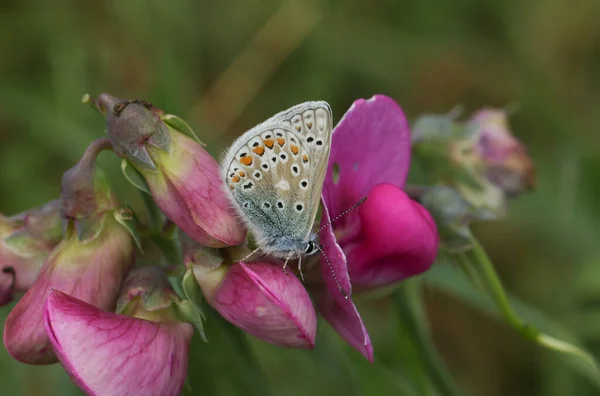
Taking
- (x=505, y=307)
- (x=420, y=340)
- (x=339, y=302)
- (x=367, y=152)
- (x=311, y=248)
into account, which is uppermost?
(x=367, y=152)

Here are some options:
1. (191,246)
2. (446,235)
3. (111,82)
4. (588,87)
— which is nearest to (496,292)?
(446,235)

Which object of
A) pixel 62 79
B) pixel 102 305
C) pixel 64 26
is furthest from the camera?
pixel 64 26

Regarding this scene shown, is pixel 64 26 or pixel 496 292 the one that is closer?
pixel 496 292

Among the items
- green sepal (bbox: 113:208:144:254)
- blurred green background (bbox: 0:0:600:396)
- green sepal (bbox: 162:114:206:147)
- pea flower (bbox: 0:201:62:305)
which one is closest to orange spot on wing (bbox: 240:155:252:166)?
green sepal (bbox: 162:114:206:147)

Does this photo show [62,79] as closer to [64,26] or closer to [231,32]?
[64,26]

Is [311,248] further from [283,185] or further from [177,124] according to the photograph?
[177,124]

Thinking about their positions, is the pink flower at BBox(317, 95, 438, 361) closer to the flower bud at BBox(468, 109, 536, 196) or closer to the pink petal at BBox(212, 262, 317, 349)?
the pink petal at BBox(212, 262, 317, 349)

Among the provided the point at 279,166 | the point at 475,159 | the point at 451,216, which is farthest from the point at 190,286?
the point at 475,159
